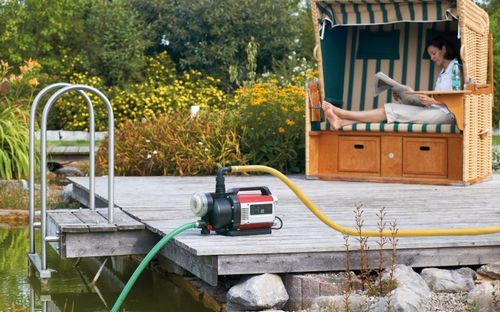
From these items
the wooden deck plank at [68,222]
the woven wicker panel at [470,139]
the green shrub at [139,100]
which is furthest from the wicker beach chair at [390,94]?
Answer: the green shrub at [139,100]

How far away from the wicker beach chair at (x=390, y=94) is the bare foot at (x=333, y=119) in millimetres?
64

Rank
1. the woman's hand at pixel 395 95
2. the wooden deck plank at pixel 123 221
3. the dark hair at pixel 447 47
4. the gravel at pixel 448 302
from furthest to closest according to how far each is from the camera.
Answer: the woman's hand at pixel 395 95
the dark hair at pixel 447 47
the wooden deck plank at pixel 123 221
the gravel at pixel 448 302

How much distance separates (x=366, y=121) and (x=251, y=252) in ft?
13.7

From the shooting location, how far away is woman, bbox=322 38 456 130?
8438 millimetres

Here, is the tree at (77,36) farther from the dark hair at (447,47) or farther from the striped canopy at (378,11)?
the dark hair at (447,47)

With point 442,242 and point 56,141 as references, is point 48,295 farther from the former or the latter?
point 56,141

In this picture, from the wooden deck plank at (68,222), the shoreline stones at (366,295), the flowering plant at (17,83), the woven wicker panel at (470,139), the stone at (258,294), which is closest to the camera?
the shoreline stones at (366,295)

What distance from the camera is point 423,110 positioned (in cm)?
852

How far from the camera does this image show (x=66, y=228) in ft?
18.0

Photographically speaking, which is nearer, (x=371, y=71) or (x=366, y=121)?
(x=366, y=121)

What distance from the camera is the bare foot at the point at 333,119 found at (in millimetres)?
8750

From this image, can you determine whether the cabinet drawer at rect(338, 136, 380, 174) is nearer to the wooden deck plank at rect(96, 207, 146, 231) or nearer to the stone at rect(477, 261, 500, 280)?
the wooden deck plank at rect(96, 207, 146, 231)

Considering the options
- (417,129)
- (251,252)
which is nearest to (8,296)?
(251,252)

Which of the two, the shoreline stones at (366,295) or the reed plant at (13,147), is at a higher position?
the reed plant at (13,147)
